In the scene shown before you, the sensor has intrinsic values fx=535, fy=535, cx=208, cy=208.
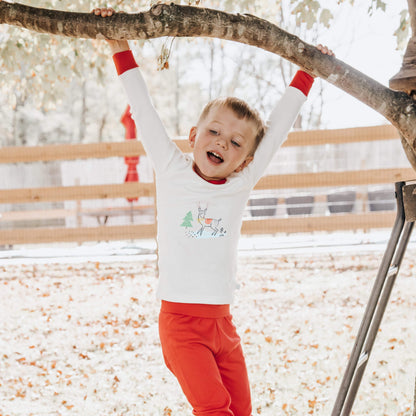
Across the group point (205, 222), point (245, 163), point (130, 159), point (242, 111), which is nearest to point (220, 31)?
point (242, 111)

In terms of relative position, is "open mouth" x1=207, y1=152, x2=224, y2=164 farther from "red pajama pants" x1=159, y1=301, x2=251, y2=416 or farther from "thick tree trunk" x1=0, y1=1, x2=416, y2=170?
"red pajama pants" x1=159, y1=301, x2=251, y2=416

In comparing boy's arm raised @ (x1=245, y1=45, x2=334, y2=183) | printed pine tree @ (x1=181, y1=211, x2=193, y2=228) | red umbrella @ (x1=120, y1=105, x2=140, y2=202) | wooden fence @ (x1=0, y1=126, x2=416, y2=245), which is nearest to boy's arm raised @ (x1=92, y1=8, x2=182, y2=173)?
printed pine tree @ (x1=181, y1=211, x2=193, y2=228)

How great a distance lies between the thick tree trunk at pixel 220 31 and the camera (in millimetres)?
1843

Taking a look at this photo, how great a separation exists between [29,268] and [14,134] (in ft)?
56.1

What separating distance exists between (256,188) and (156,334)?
316cm

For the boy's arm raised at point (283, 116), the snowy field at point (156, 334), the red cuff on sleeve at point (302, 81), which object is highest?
the red cuff on sleeve at point (302, 81)

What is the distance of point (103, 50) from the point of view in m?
6.43

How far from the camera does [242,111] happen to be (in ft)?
7.36

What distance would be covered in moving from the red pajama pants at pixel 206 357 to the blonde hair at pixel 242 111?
0.75m

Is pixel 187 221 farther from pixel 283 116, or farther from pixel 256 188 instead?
pixel 256 188

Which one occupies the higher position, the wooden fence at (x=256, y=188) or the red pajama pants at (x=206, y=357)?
the wooden fence at (x=256, y=188)

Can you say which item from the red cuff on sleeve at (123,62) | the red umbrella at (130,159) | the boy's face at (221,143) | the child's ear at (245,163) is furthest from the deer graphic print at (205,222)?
the red umbrella at (130,159)

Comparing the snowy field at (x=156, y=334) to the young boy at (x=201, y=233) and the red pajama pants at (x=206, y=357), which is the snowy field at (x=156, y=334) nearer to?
the red pajama pants at (x=206, y=357)

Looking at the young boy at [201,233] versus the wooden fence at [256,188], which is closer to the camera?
the young boy at [201,233]
